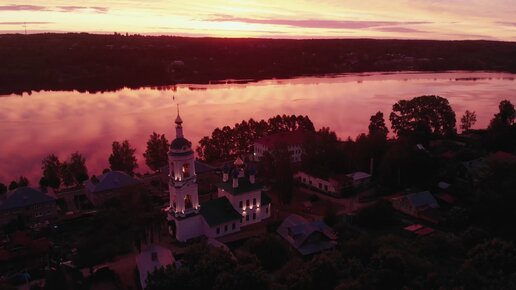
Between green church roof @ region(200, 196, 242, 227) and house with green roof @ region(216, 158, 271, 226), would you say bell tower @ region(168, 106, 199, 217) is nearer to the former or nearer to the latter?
green church roof @ region(200, 196, 242, 227)

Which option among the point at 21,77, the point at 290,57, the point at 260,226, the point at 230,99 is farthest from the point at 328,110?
the point at 290,57

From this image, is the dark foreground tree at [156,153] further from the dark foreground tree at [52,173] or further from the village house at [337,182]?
the village house at [337,182]

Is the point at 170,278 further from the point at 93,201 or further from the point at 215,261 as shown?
the point at 93,201

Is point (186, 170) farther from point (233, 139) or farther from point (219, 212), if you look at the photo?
point (233, 139)

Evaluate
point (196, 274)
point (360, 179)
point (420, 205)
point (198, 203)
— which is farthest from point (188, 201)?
point (420, 205)

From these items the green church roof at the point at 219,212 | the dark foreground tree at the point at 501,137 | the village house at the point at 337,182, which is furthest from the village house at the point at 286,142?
the dark foreground tree at the point at 501,137
